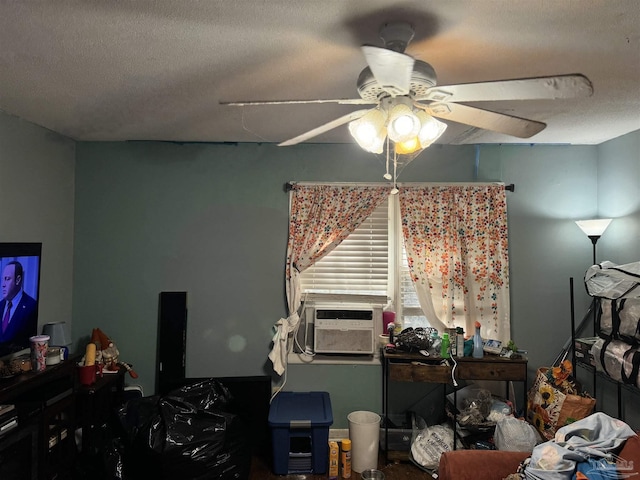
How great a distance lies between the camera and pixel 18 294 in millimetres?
2574

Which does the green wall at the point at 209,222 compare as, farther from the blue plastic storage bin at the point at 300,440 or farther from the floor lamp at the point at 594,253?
the blue plastic storage bin at the point at 300,440

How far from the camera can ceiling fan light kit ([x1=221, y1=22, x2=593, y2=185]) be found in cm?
134

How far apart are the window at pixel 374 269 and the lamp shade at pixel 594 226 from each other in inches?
52.8

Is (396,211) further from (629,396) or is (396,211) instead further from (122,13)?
(122,13)


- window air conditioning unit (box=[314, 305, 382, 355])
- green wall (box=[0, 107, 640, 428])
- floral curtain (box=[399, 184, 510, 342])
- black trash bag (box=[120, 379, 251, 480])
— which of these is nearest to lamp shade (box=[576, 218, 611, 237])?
green wall (box=[0, 107, 640, 428])

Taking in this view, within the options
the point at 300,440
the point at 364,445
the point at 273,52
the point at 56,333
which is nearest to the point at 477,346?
the point at 364,445

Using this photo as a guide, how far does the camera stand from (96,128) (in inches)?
123

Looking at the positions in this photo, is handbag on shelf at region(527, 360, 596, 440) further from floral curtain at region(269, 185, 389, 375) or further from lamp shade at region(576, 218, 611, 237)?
floral curtain at region(269, 185, 389, 375)

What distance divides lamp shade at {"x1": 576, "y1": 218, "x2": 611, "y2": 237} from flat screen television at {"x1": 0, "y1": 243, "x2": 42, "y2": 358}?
3811 millimetres

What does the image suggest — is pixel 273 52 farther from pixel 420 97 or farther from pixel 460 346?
pixel 460 346

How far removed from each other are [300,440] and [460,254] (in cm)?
187

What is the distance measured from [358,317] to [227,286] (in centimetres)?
111

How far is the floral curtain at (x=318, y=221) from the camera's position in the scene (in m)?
3.46

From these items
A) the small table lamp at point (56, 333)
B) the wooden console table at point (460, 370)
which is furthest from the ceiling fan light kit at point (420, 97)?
the small table lamp at point (56, 333)
